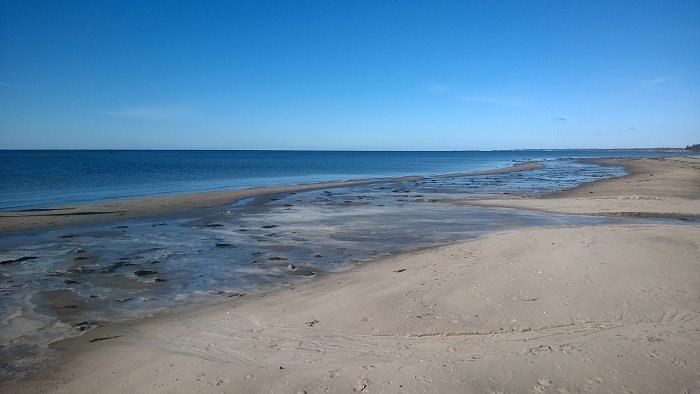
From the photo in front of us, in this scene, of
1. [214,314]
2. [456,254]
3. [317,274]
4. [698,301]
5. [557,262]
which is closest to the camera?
[698,301]

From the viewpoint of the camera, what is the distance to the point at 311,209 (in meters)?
24.5

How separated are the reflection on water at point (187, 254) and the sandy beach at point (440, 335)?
1121 millimetres

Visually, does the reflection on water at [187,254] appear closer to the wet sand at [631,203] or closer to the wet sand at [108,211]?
the wet sand at [108,211]

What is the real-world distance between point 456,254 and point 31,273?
1165 cm

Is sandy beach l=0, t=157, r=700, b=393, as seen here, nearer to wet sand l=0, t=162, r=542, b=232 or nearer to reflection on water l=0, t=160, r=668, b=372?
reflection on water l=0, t=160, r=668, b=372

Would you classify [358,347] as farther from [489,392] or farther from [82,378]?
[82,378]

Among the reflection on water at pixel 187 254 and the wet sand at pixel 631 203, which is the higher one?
the wet sand at pixel 631 203

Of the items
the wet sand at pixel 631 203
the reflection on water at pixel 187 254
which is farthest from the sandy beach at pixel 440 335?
the wet sand at pixel 631 203

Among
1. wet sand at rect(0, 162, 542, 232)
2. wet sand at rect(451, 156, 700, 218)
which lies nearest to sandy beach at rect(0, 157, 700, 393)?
wet sand at rect(451, 156, 700, 218)

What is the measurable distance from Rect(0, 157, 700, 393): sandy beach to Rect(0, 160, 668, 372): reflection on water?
112 cm

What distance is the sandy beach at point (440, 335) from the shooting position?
17.7ft

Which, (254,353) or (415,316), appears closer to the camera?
(254,353)

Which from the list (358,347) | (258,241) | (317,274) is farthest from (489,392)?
(258,241)

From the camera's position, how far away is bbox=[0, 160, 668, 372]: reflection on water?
8781 millimetres
